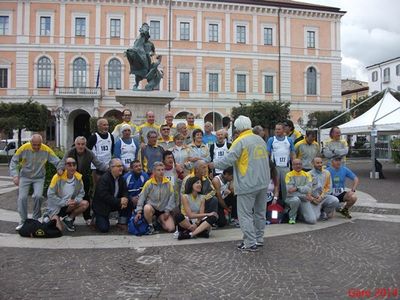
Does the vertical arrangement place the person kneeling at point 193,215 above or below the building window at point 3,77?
below

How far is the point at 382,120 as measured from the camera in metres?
17.0

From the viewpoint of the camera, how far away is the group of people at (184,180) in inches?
239

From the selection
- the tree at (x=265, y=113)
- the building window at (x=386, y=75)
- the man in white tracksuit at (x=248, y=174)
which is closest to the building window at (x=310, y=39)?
the tree at (x=265, y=113)

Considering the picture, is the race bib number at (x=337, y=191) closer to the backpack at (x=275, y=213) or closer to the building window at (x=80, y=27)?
the backpack at (x=275, y=213)

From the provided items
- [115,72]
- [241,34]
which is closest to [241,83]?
[241,34]

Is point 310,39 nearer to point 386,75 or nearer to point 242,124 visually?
point 386,75

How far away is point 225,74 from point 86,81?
1497 centimetres

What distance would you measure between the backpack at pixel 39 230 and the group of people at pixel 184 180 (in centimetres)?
20

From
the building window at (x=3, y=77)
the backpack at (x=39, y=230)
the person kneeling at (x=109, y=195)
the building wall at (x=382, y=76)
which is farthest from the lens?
the building wall at (x=382, y=76)

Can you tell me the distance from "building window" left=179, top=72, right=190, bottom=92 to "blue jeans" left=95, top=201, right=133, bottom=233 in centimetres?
3674

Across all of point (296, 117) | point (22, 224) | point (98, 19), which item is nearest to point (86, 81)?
point (98, 19)

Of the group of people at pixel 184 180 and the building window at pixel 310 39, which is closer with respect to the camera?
the group of people at pixel 184 180

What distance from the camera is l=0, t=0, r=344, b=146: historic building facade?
41.0m

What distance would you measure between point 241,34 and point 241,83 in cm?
553
